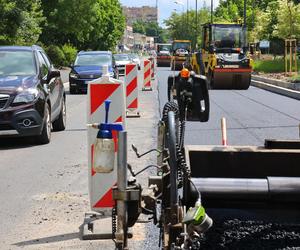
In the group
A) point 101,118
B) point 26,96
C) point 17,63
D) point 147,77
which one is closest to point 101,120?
point 101,118

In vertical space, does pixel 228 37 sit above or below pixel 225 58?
above

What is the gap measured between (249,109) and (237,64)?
9.07 meters

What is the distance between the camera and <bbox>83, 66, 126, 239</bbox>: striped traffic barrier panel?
5.61m

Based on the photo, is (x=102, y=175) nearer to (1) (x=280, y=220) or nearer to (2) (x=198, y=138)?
(1) (x=280, y=220)

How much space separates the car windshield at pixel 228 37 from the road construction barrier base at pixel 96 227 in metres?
22.9

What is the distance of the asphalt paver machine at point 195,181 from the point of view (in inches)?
146

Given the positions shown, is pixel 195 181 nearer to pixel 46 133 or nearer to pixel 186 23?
pixel 46 133

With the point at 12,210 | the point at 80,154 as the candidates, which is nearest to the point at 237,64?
the point at 80,154

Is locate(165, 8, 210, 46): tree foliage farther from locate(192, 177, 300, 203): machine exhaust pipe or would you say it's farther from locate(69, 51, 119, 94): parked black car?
locate(192, 177, 300, 203): machine exhaust pipe

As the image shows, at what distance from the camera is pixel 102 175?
5.60 meters

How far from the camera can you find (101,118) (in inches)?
228

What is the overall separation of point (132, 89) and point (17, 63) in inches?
151

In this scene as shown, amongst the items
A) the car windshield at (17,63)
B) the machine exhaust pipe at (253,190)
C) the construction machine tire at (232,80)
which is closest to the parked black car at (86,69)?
the construction machine tire at (232,80)

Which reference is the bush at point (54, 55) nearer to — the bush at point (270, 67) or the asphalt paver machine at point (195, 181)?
the bush at point (270, 67)
